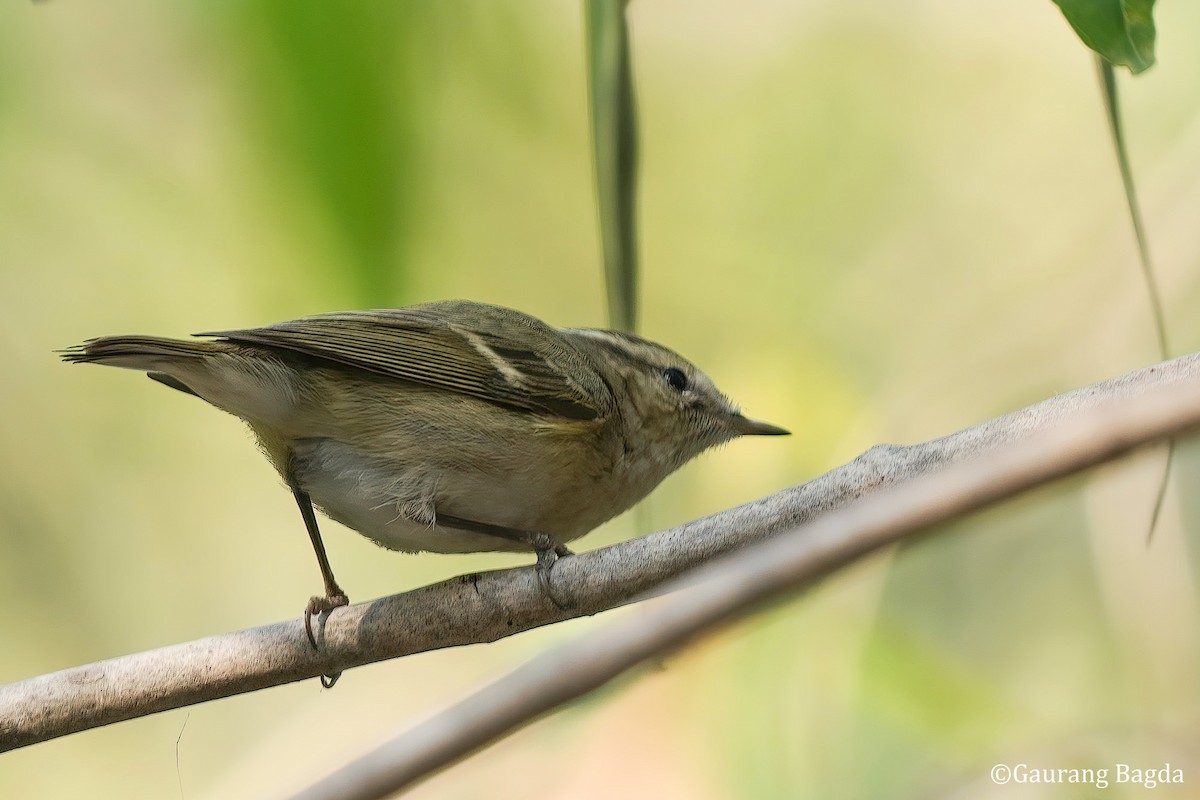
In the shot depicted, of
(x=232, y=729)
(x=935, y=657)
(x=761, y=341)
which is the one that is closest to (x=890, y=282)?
(x=761, y=341)

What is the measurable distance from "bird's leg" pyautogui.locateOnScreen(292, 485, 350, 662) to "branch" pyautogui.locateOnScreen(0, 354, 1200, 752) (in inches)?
1.9

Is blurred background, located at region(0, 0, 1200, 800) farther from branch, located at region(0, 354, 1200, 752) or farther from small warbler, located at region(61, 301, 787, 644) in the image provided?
branch, located at region(0, 354, 1200, 752)

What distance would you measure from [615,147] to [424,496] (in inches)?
38.3

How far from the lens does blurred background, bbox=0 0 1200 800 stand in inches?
107

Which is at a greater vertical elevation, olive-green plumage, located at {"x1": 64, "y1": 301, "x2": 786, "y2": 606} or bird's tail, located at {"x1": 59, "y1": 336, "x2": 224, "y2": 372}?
bird's tail, located at {"x1": 59, "y1": 336, "x2": 224, "y2": 372}

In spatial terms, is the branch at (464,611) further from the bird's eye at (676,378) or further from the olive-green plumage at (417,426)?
the bird's eye at (676,378)

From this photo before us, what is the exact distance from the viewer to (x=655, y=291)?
4.41m

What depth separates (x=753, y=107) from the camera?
4.59 meters

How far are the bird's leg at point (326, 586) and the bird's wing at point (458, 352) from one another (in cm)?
35

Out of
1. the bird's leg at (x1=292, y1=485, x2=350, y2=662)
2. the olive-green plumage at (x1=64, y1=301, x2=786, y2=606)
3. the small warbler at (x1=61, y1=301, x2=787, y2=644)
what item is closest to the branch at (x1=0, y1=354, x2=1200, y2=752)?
the bird's leg at (x1=292, y1=485, x2=350, y2=662)

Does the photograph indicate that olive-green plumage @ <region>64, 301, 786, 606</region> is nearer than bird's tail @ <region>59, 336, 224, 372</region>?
No

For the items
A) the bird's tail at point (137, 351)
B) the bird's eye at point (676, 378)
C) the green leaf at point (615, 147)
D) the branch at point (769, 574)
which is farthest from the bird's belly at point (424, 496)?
the branch at point (769, 574)

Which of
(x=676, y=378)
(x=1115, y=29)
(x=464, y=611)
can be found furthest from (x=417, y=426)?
(x=1115, y=29)

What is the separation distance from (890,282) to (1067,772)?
2262mm
